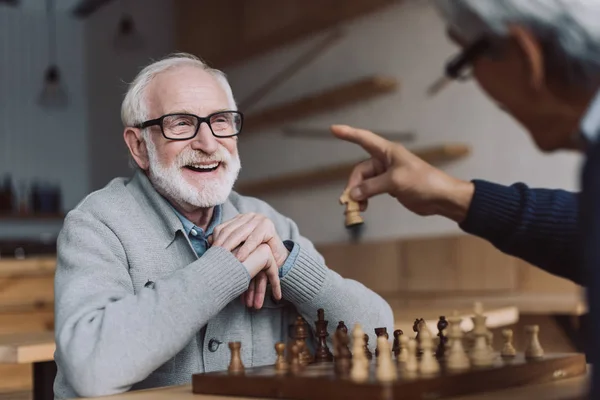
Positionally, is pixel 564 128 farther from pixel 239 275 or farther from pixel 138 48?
pixel 138 48

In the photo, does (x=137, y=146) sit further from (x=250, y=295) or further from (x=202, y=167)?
(x=250, y=295)

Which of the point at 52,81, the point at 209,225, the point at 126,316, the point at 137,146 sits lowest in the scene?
the point at 126,316

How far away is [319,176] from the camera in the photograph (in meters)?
5.63

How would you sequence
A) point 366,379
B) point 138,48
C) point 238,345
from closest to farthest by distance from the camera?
point 366,379 → point 238,345 → point 138,48

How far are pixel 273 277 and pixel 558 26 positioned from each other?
3.42ft

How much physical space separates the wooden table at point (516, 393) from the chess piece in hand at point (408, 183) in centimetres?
42

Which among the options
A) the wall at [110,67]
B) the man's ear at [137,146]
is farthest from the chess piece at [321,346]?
the wall at [110,67]

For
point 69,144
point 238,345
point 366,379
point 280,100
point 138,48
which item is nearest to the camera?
point 366,379

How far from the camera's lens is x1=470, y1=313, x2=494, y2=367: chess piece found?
1.33 meters

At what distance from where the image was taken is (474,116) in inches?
183

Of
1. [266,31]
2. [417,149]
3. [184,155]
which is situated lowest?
[184,155]

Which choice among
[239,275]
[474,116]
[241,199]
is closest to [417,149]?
[474,116]

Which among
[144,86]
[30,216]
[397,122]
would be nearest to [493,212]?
[144,86]

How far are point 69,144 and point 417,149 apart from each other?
4617 mm
